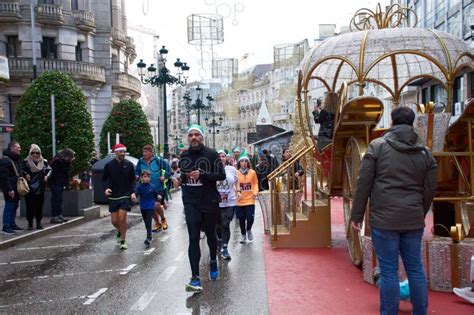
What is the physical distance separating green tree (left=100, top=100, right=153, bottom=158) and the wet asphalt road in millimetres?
15452

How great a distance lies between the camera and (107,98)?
35938mm

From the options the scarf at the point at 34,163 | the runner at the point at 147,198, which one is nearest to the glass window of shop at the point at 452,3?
the runner at the point at 147,198

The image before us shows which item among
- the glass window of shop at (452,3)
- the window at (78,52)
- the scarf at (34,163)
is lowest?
the scarf at (34,163)

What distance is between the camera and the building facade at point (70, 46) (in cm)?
3141

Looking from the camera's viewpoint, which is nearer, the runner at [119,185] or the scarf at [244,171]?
the runner at [119,185]

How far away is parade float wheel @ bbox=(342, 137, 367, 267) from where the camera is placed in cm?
752

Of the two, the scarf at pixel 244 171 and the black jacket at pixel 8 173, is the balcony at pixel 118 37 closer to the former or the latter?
the black jacket at pixel 8 173

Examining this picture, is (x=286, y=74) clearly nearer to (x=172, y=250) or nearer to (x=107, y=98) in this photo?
(x=107, y=98)

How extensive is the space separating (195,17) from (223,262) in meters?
16.7

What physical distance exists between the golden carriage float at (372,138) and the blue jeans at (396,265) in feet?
4.71

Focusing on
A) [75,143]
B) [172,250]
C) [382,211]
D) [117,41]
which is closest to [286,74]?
[117,41]

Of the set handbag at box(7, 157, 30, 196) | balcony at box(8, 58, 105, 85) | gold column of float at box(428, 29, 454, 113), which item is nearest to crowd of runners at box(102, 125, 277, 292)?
handbag at box(7, 157, 30, 196)

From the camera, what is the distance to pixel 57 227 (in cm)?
1260

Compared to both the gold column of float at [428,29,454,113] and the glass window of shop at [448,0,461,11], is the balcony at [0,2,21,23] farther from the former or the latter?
the gold column of float at [428,29,454,113]
